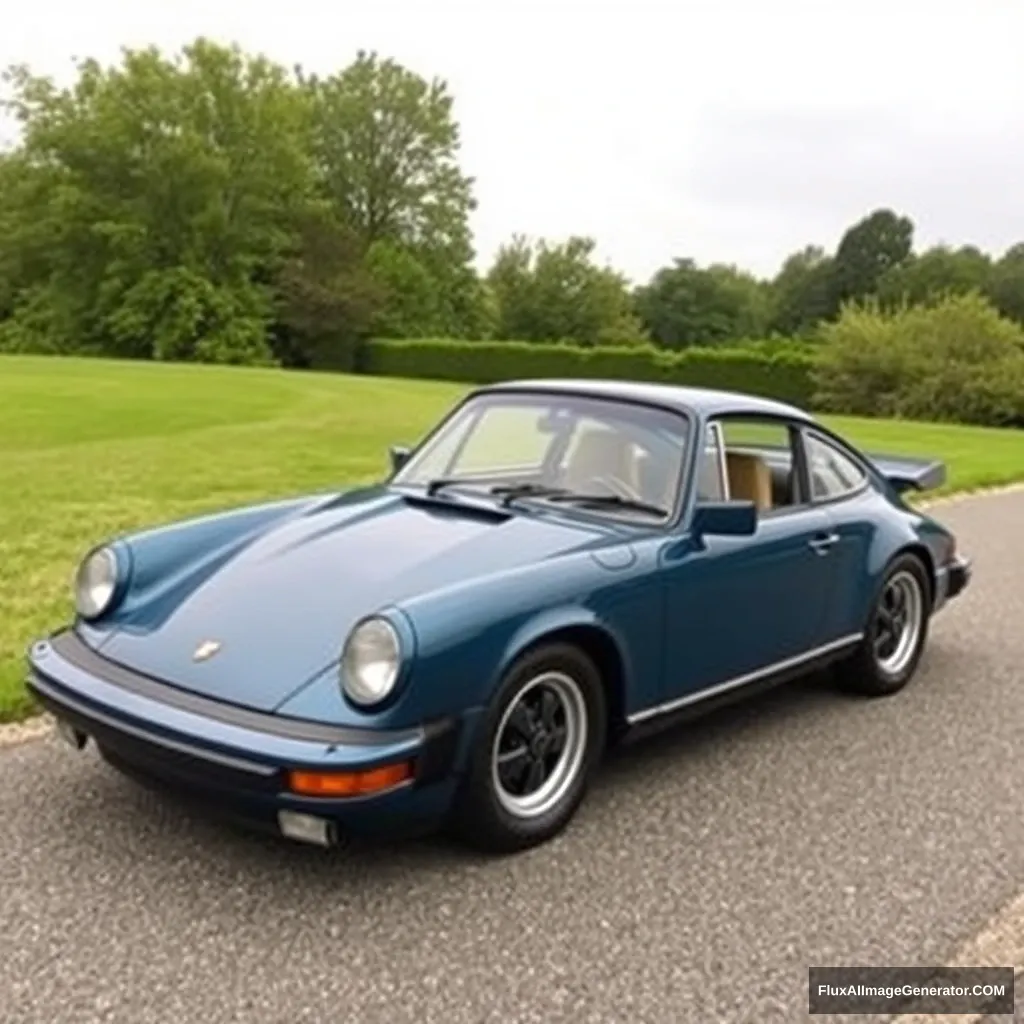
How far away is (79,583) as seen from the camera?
12.6 feet

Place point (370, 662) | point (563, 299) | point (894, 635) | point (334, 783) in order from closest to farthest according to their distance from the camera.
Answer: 1. point (334, 783)
2. point (370, 662)
3. point (894, 635)
4. point (563, 299)

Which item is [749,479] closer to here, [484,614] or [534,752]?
[534,752]

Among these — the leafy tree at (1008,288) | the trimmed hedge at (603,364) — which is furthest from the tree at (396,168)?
the leafy tree at (1008,288)

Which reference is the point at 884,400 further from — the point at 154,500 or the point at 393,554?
the point at 393,554

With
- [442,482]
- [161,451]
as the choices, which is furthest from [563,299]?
[442,482]

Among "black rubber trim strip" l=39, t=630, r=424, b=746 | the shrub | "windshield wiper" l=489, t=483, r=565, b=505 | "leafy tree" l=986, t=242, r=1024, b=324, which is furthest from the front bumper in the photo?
"leafy tree" l=986, t=242, r=1024, b=324

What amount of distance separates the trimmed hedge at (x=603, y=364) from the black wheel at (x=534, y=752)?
114 ft

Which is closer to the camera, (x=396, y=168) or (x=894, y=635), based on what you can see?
(x=894, y=635)

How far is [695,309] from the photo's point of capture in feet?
268

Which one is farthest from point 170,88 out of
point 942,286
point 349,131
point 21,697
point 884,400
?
point 21,697

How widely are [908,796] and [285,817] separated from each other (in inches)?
87.4

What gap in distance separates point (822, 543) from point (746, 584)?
2.06 ft

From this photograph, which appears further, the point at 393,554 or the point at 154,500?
the point at 154,500

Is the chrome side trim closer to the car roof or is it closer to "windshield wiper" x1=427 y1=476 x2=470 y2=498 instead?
the car roof
